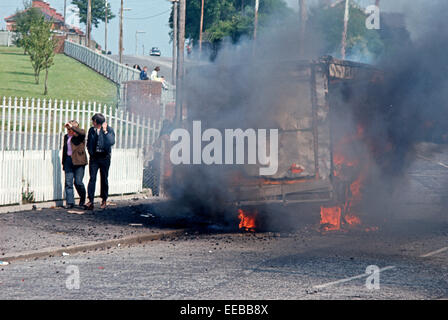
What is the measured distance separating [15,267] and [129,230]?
3.00m

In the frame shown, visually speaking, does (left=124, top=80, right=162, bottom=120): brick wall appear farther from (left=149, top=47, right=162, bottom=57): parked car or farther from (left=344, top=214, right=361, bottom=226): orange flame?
(left=149, top=47, right=162, bottom=57): parked car

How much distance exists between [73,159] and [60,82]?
36757 mm

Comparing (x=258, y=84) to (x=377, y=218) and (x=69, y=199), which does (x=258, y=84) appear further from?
(x=69, y=199)

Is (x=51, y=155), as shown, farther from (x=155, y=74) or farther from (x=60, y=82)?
(x=60, y=82)

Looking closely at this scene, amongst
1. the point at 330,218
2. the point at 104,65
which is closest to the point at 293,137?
the point at 330,218

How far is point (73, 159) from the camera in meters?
12.8

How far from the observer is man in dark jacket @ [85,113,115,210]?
41.7ft

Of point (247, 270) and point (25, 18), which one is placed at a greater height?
point (25, 18)

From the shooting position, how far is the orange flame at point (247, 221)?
11422 mm

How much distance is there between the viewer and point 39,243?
31.3 feet

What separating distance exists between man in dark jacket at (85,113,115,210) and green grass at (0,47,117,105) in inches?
986

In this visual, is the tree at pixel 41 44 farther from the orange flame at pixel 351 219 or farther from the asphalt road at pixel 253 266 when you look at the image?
the orange flame at pixel 351 219

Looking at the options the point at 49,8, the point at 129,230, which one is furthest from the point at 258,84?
the point at 49,8

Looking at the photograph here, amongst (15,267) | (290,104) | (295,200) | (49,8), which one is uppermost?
(49,8)
